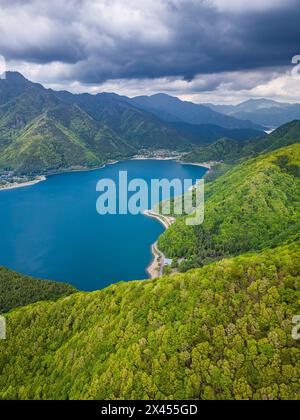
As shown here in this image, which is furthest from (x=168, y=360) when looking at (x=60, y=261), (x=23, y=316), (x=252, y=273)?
(x=60, y=261)

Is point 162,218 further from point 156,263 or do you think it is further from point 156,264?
point 156,264

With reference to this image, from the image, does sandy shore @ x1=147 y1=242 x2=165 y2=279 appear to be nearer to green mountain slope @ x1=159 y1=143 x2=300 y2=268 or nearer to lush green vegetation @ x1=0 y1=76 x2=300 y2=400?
green mountain slope @ x1=159 y1=143 x2=300 y2=268

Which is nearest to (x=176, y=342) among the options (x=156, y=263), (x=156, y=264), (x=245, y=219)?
(x=156, y=264)

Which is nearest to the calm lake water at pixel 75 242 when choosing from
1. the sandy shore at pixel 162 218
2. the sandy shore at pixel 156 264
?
the sandy shore at pixel 156 264

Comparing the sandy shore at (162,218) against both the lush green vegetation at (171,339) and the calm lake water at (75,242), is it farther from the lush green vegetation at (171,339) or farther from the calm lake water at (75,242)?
the lush green vegetation at (171,339)

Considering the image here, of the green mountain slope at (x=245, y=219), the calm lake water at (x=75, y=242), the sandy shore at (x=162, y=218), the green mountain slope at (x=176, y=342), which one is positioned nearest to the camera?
the green mountain slope at (x=176, y=342)

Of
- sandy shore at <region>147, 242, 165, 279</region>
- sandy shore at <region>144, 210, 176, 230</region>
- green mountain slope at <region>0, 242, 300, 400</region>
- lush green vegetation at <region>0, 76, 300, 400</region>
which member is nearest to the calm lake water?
sandy shore at <region>147, 242, 165, 279</region>
